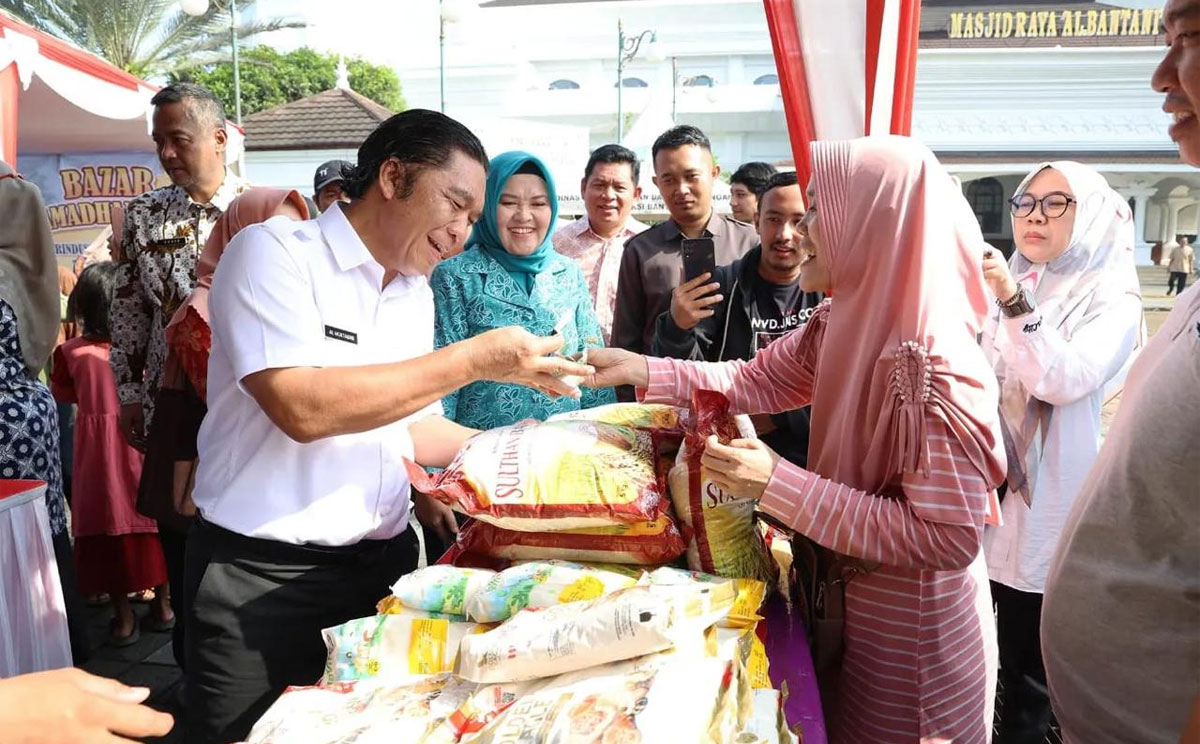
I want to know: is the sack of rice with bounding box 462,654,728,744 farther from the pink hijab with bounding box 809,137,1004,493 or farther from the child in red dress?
the child in red dress

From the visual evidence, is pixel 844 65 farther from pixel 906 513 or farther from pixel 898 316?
pixel 906 513

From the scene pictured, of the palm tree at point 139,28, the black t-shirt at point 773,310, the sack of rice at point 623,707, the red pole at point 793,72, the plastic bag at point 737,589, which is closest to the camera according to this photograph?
the sack of rice at point 623,707

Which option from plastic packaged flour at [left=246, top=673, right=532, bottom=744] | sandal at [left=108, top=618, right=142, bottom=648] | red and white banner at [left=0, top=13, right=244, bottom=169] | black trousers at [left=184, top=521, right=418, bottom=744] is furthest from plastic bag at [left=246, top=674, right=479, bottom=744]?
red and white banner at [left=0, top=13, right=244, bottom=169]

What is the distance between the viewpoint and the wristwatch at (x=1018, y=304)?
2.77 m

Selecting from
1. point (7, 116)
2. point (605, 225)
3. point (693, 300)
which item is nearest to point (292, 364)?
point (693, 300)

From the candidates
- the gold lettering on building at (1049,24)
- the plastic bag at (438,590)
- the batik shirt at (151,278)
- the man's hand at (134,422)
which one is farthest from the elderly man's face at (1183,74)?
the gold lettering on building at (1049,24)

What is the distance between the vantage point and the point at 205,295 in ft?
7.88

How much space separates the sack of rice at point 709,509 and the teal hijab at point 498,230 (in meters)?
1.50

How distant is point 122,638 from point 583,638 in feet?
11.5

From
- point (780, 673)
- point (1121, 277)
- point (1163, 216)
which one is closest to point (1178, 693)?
point (780, 673)

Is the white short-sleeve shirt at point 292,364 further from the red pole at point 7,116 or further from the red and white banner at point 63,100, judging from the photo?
the red pole at point 7,116

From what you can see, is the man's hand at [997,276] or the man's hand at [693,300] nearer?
the man's hand at [997,276]

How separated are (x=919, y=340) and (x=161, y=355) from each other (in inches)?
111

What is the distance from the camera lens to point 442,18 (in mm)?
16266
